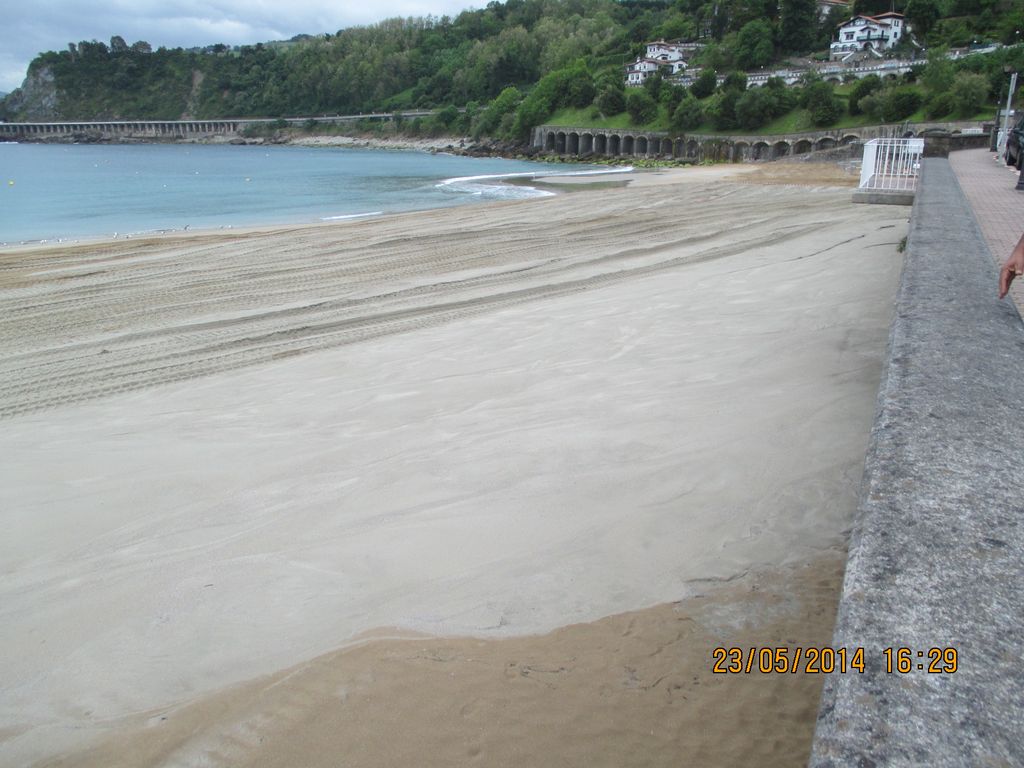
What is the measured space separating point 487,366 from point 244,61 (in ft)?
670

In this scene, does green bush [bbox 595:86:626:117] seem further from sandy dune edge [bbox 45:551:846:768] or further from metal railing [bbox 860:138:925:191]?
sandy dune edge [bbox 45:551:846:768]

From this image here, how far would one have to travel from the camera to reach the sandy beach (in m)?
2.43

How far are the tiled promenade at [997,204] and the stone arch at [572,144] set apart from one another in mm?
71012

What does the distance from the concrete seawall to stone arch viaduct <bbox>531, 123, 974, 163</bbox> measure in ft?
166

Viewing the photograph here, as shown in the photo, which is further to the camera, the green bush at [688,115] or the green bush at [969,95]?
the green bush at [688,115]

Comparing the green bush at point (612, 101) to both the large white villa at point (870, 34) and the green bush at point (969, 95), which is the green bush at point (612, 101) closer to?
the large white villa at point (870, 34)

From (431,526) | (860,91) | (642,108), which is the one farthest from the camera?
(642,108)

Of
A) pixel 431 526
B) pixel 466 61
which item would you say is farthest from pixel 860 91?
pixel 466 61

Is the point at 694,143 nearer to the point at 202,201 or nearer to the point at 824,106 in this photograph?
the point at 824,106

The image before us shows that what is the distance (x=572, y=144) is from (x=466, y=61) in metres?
68.5

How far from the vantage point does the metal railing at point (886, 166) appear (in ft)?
50.9

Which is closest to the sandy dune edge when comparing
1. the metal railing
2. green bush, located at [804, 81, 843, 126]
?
the metal railing

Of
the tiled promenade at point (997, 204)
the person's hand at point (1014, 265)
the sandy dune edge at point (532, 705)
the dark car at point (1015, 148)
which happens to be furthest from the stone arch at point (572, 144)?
the sandy dune edge at point (532, 705)

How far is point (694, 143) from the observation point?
234 ft
